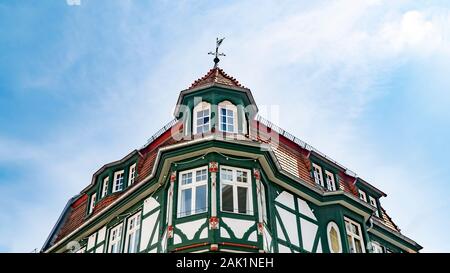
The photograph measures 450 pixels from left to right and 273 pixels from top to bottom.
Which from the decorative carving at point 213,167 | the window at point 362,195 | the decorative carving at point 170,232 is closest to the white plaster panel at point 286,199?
the decorative carving at point 213,167

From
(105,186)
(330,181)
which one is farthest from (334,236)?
(105,186)

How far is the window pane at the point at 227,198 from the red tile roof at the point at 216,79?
17.9 ft

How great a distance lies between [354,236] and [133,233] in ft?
30.9

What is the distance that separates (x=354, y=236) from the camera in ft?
85.8

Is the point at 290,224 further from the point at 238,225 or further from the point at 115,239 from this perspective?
the point at 115,239

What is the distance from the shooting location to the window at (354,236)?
2573 cm

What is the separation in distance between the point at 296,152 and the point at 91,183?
10.1 meters

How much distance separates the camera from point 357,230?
26562 millimetres

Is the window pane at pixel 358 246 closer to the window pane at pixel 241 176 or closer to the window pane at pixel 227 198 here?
the window pane at pixel 241 176

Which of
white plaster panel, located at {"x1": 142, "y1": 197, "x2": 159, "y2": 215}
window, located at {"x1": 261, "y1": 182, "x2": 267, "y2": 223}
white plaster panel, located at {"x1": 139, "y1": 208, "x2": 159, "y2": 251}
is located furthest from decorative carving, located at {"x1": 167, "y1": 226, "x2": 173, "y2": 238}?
window, located at {"x1": 261, "y1": 182, "x2": 267, "y2": 223}

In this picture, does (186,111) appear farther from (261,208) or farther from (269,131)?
(261,208)

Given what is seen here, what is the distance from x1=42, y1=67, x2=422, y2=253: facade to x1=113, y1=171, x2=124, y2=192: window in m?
0.05

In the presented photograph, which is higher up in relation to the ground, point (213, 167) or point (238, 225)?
point (213, 167)
